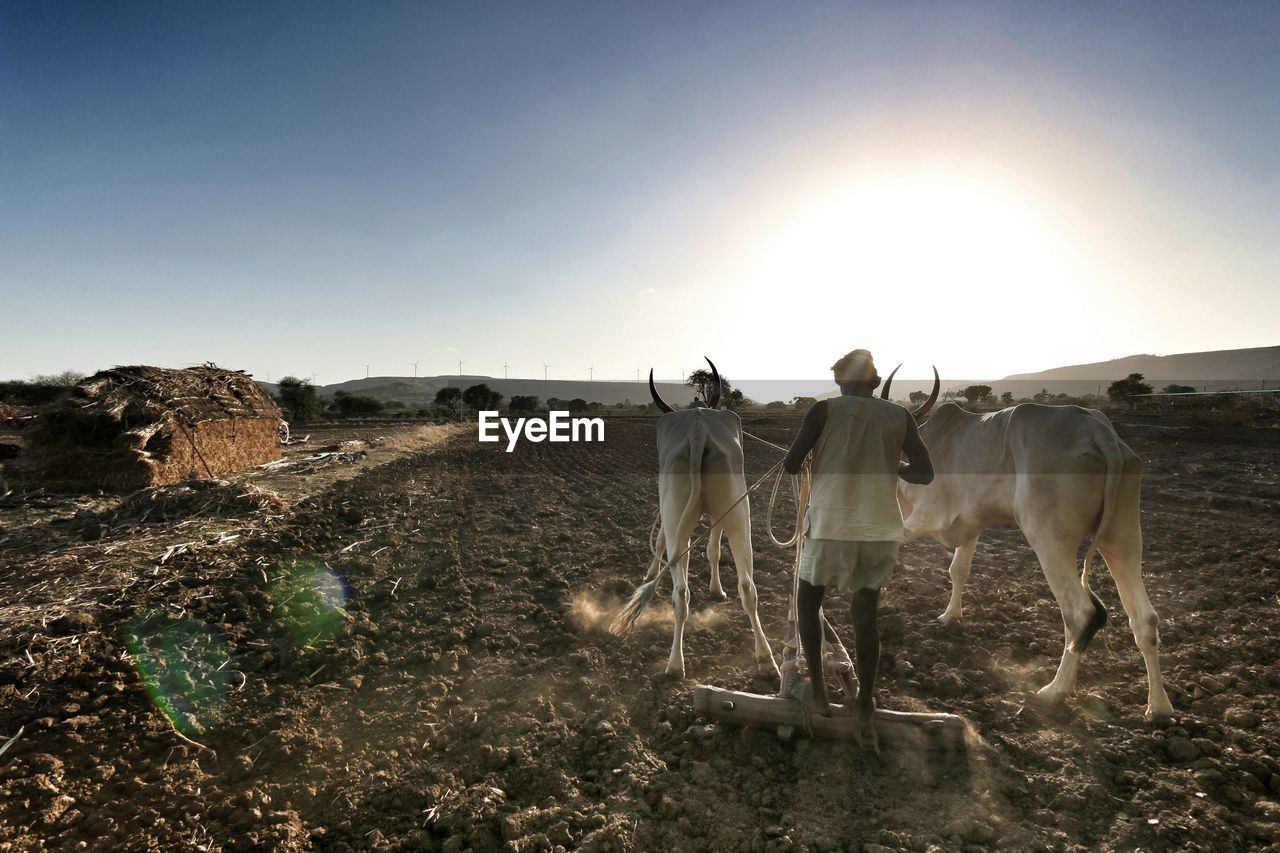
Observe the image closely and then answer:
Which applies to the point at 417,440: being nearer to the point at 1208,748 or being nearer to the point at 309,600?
the point at 309,600

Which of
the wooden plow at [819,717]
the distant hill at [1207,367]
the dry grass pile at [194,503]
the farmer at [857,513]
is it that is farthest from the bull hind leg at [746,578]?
the distant hill at [1207,367]

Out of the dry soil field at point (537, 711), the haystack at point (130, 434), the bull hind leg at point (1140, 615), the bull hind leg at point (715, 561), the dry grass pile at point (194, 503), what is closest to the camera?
the dry soil field at point (537, 711)

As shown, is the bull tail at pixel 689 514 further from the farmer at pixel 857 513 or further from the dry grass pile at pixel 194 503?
the dry grass pile at pixel 194 503

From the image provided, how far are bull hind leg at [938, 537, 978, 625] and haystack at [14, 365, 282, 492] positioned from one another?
1267cm

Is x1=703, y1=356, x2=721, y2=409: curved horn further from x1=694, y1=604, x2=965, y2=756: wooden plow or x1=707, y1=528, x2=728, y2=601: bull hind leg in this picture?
x1=694, y1=604, x2=965, y2=756: wooden plow

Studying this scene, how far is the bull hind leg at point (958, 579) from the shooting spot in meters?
4.93

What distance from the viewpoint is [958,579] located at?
505cm

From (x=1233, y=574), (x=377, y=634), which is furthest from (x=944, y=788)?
(x=1233, y=574)

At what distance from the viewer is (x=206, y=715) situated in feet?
11.5

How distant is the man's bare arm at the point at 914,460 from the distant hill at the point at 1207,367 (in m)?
153

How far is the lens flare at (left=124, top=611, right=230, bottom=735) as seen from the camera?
3.52 m

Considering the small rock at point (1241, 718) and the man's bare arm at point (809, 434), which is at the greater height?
the man's bare arm at point (809, 434)

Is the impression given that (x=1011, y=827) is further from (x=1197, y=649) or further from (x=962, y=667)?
(x=1197, y=649)

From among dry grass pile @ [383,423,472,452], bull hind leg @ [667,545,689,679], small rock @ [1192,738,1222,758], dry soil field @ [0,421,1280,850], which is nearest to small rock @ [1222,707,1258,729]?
dry soil field @ [0,421,1280,850]
